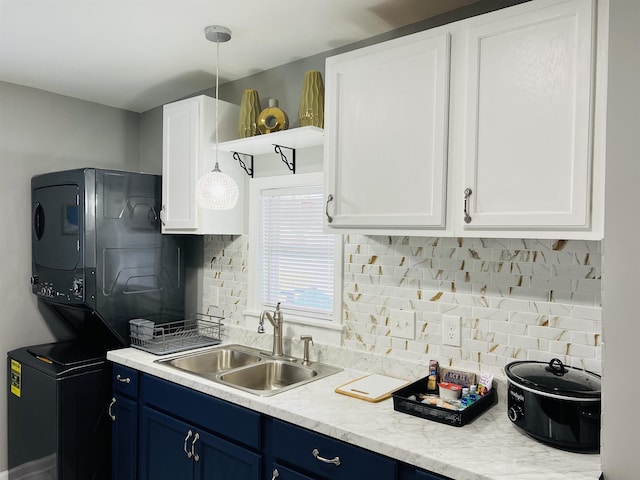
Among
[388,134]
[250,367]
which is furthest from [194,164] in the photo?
[388,134]

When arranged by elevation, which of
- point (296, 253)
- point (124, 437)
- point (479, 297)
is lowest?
point (124, 437)

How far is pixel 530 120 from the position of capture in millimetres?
1492

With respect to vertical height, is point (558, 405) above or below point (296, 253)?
below

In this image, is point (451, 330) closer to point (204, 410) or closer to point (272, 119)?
point (204, 410)

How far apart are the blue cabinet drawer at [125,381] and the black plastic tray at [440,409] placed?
1398 mm

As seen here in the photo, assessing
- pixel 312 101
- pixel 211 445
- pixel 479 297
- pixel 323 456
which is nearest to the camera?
pixel 323 456

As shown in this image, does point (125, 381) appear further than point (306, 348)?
Yes

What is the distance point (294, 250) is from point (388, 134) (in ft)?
3.34

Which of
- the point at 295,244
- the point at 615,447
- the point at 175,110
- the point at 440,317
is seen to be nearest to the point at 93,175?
the point at 175,110

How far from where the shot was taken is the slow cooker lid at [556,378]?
143 centimetres

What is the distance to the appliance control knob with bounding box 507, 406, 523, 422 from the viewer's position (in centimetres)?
152

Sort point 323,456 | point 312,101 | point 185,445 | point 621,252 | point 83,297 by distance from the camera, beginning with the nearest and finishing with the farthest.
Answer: point 621,252 → point 323,456 → point 185,445 → point 312,101 → point 83,297

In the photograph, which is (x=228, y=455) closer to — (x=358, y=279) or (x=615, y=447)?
(x=358, y=279)

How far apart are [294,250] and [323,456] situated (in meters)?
1.22
